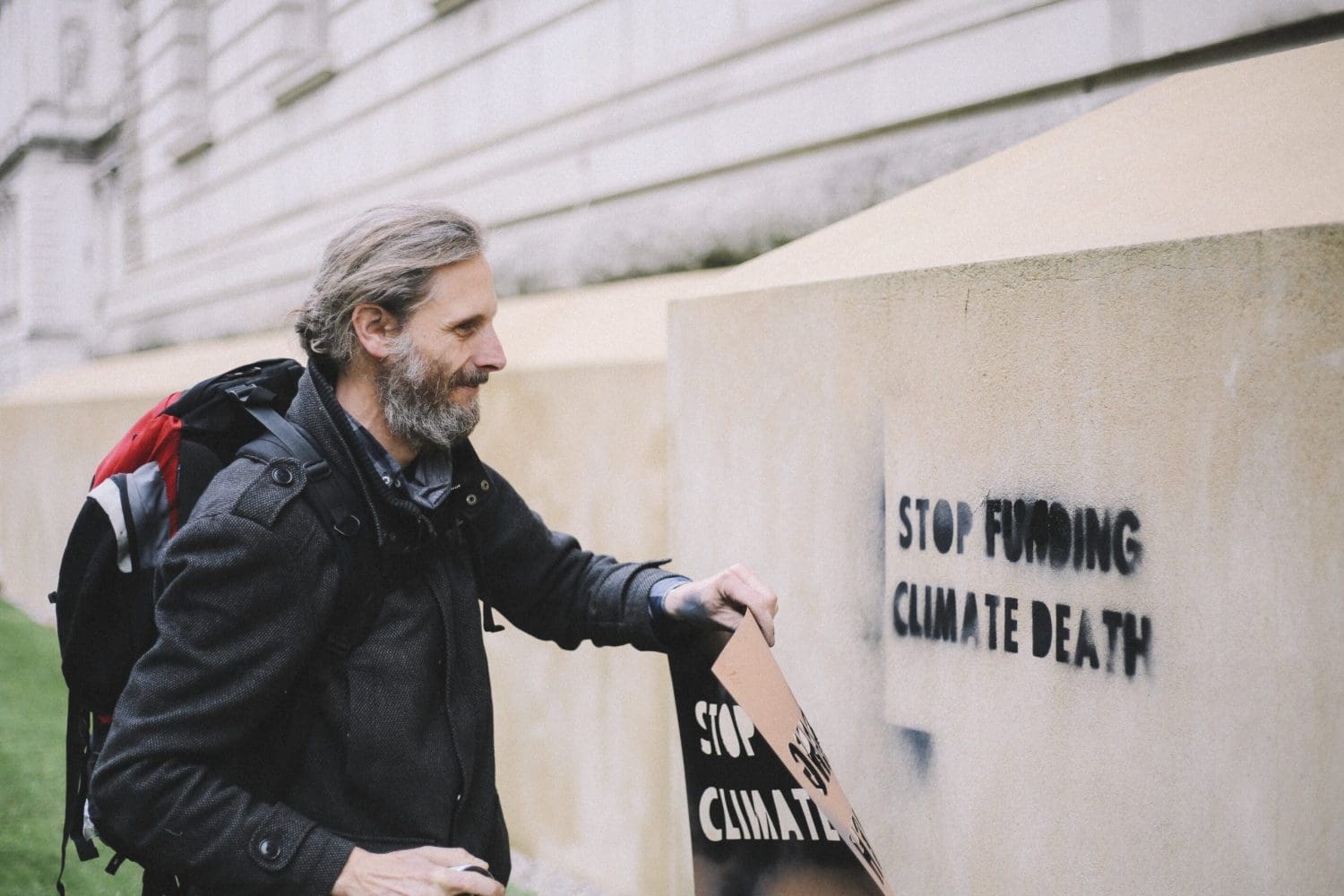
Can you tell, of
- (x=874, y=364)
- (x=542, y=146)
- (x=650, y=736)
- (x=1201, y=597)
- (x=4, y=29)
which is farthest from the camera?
(x=4, y=29)

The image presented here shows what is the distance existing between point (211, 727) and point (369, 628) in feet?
0.92

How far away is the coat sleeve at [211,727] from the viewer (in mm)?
1666

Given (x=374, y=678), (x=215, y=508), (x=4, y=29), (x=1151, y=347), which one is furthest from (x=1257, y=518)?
(x=4, y=29)

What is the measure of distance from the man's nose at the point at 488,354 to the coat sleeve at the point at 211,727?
0.47 meters

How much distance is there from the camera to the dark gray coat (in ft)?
5.49

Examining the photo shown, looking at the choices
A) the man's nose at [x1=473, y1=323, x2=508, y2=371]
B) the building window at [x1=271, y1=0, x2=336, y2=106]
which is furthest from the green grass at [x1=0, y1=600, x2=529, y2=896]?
the building window at [x1=271, y1=0, x2=336, y2=106]

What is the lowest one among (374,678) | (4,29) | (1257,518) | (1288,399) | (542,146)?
(374,678)

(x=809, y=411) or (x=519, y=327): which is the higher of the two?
(x=519, y=327)

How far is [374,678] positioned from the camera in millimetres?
1870

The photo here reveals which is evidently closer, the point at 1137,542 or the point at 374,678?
the point at 374,678

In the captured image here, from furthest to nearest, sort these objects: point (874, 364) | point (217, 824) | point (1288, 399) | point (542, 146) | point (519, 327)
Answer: point (542, 146) < point (519, 327) < point (874, 364) < point (1288, 399) < point (217, 824)

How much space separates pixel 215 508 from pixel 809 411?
5.91ft

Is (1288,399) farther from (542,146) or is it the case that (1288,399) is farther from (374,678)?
(542,146)

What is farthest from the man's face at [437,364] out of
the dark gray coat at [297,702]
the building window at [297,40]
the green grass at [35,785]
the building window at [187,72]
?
the building window at [187,72]
